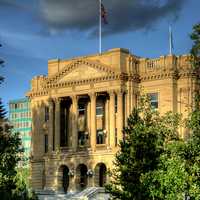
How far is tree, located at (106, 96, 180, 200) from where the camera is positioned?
59750 mm

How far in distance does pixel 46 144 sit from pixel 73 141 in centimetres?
710

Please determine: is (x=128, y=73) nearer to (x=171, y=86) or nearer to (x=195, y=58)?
(x=171, y=86)

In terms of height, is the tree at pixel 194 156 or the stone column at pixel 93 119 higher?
the stone column at pixel 93 119

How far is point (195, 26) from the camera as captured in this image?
2028 inches

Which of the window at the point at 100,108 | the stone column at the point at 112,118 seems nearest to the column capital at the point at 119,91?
the stone column at the point at 112,118

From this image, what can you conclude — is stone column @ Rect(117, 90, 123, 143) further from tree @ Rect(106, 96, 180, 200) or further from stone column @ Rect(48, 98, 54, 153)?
tree @ Rect(106, 96, 180, 200)

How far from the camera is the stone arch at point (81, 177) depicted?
4020 inches

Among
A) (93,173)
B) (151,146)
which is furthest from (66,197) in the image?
(151,146)

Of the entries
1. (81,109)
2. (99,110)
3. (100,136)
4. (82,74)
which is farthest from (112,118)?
(82,74)

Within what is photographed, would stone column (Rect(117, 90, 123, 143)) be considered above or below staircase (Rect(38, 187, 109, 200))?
above

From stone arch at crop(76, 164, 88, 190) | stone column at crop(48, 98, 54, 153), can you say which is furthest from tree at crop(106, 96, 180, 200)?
stone column at crop(48, 98, 54, 153)

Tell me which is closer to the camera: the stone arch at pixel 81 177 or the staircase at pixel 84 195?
the staircase at pixel 84 195

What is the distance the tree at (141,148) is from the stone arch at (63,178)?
1347 inches

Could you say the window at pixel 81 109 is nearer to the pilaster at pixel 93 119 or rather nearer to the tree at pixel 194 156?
the pilaster at pixel 93 119
